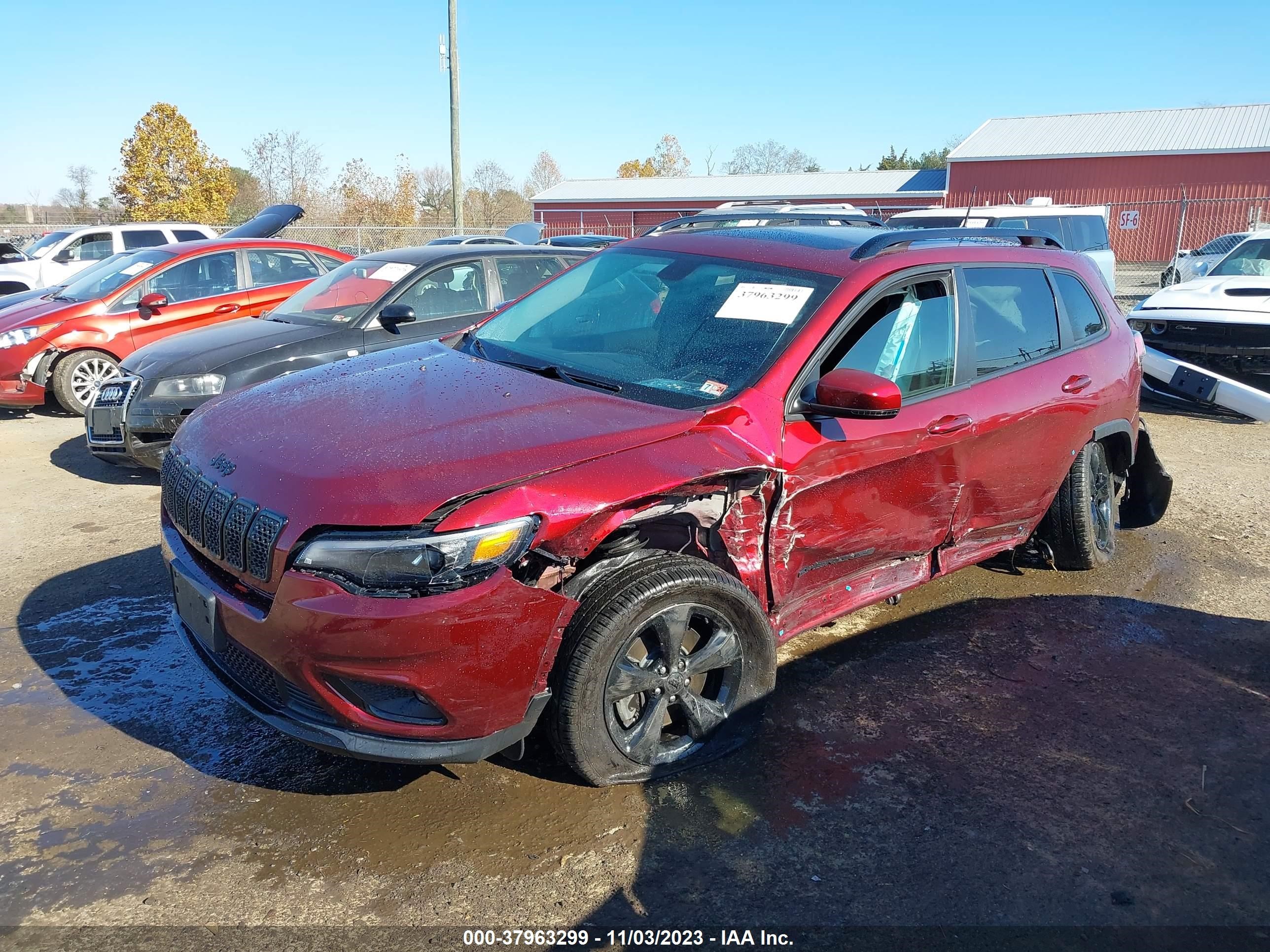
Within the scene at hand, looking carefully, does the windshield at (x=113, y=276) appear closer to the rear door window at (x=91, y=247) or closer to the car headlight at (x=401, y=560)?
the car headlight at (x=401, y=560)

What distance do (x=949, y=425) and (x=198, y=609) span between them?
284cm

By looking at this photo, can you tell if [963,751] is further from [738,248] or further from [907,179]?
[907,179]

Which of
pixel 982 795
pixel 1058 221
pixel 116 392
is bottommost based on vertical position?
pixel 982 795

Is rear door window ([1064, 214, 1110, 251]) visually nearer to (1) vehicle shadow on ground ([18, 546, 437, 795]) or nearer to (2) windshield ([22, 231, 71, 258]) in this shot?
(1) vehicle shadow on ground ([18, 546, 437, 795])

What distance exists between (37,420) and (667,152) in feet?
246

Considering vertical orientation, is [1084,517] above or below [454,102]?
below

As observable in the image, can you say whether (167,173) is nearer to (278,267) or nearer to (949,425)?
(278,267)

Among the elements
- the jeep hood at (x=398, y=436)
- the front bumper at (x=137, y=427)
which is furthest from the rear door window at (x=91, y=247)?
the jeep hood at (x=398, y=436)

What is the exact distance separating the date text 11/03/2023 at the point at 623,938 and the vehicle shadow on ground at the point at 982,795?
0.03 meters

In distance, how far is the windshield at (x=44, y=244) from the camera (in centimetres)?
1666

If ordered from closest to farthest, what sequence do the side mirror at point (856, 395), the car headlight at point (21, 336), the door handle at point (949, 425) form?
the side mirror at point (856, 395)
the door handle at point (949, 425)
the car headlight at point (21, 336)

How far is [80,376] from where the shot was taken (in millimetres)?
8789

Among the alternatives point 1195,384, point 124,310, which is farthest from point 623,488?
point 124,310

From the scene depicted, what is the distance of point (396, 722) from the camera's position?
8.74 ft
